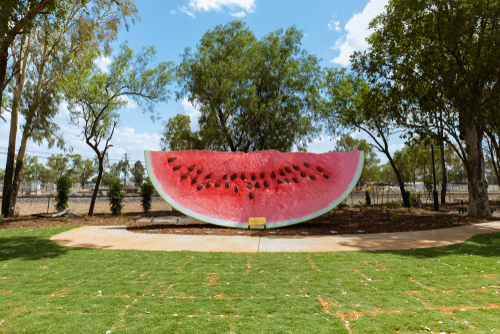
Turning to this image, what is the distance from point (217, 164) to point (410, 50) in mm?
11146

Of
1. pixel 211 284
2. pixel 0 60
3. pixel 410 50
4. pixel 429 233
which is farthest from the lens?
pixel 410 50

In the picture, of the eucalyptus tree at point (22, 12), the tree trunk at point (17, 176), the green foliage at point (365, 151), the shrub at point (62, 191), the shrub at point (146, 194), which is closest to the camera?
the eucalyptus tree at point (22, 12)

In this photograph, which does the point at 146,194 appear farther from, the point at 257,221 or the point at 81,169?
the point at 81,169

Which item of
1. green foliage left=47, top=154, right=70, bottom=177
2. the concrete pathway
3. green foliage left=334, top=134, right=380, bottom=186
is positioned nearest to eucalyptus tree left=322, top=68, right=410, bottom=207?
the concrete pathway

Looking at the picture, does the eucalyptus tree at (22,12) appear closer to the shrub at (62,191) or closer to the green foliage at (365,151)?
the shrub at (62,191)

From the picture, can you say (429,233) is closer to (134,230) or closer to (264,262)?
(264,262)

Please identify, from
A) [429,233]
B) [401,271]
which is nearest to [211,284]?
[401,271]

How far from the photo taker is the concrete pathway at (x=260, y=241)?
321 inches

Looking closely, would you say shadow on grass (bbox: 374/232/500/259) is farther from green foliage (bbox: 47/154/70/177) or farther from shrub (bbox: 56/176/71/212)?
green foliage (bbox: 47/154/70/177)

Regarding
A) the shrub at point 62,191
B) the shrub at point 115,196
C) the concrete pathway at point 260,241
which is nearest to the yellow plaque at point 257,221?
the concrete pathway at point 260,241

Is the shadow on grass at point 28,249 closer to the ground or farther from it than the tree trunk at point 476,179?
closer to the ground

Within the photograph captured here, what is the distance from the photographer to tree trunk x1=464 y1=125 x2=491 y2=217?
1501cm

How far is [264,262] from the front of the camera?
6.50 meters

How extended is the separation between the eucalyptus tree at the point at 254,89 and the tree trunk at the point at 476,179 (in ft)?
30.4
